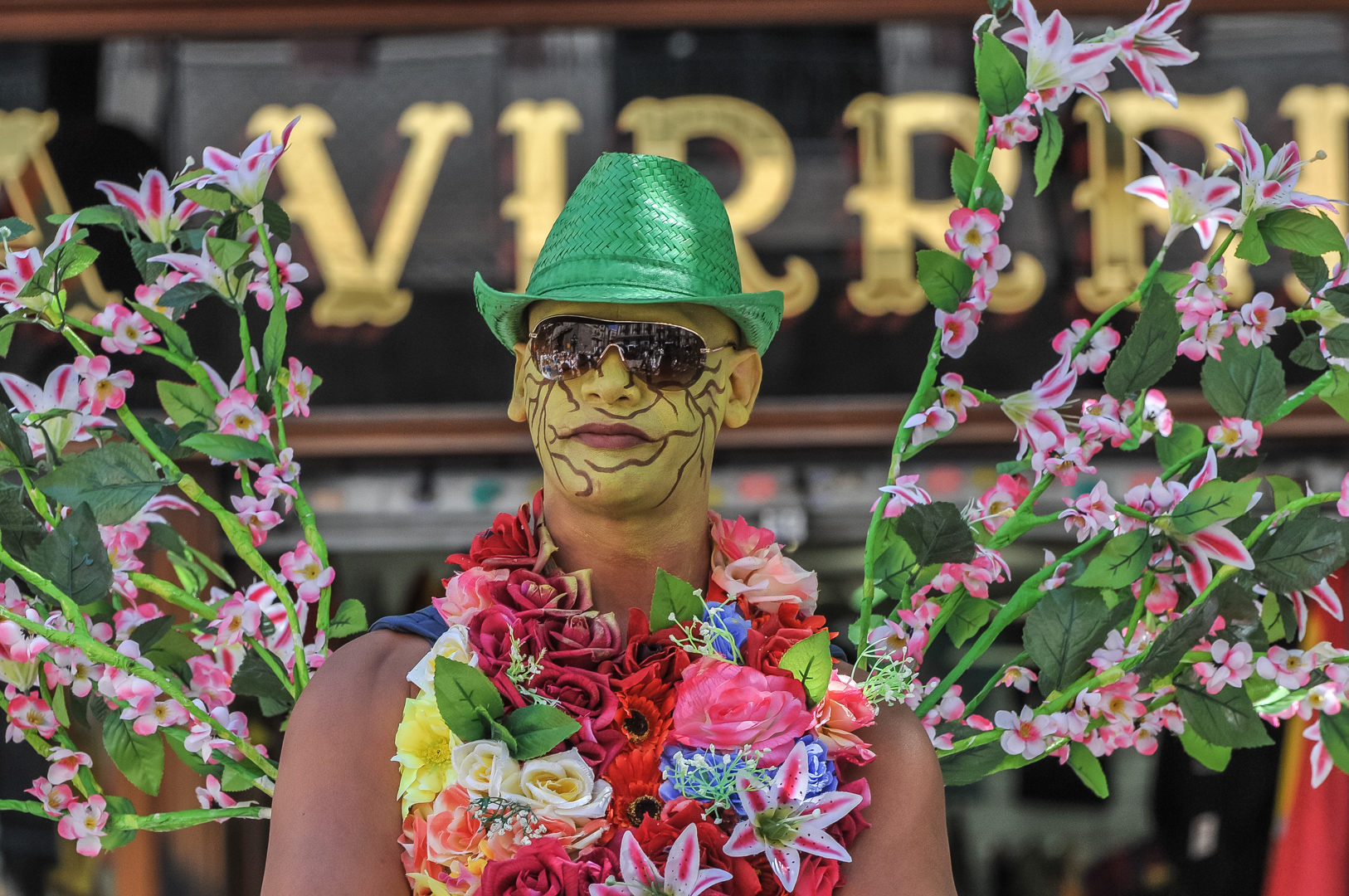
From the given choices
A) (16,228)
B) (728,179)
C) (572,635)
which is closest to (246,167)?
(16,228)

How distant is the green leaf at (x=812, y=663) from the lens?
173 centimetres

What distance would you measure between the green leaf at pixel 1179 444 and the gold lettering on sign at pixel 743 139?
2579 millimetres

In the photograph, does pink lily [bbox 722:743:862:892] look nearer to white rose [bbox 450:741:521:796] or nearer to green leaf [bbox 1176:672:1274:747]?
white rose [bbox 450:741:521:796]

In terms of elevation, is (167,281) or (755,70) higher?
(755,70)

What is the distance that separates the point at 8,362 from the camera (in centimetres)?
455

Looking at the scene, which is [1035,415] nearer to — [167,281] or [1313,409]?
[167,281]

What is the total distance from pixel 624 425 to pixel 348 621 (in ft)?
2.26

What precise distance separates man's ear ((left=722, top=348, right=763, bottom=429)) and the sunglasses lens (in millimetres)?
163

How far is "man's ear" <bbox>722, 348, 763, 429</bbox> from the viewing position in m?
1.99

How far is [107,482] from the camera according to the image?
1.97 metres

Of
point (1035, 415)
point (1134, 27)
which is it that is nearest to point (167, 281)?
point (1035, 415)

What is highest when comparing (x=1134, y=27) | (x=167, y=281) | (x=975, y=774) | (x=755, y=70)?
(x=755, y=70)

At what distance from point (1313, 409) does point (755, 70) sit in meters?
2.23

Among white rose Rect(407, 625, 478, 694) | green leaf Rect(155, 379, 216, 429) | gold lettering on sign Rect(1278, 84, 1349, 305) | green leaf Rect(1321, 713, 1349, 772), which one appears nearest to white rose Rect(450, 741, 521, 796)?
white rose Rect(407, 625, 478, 694)
